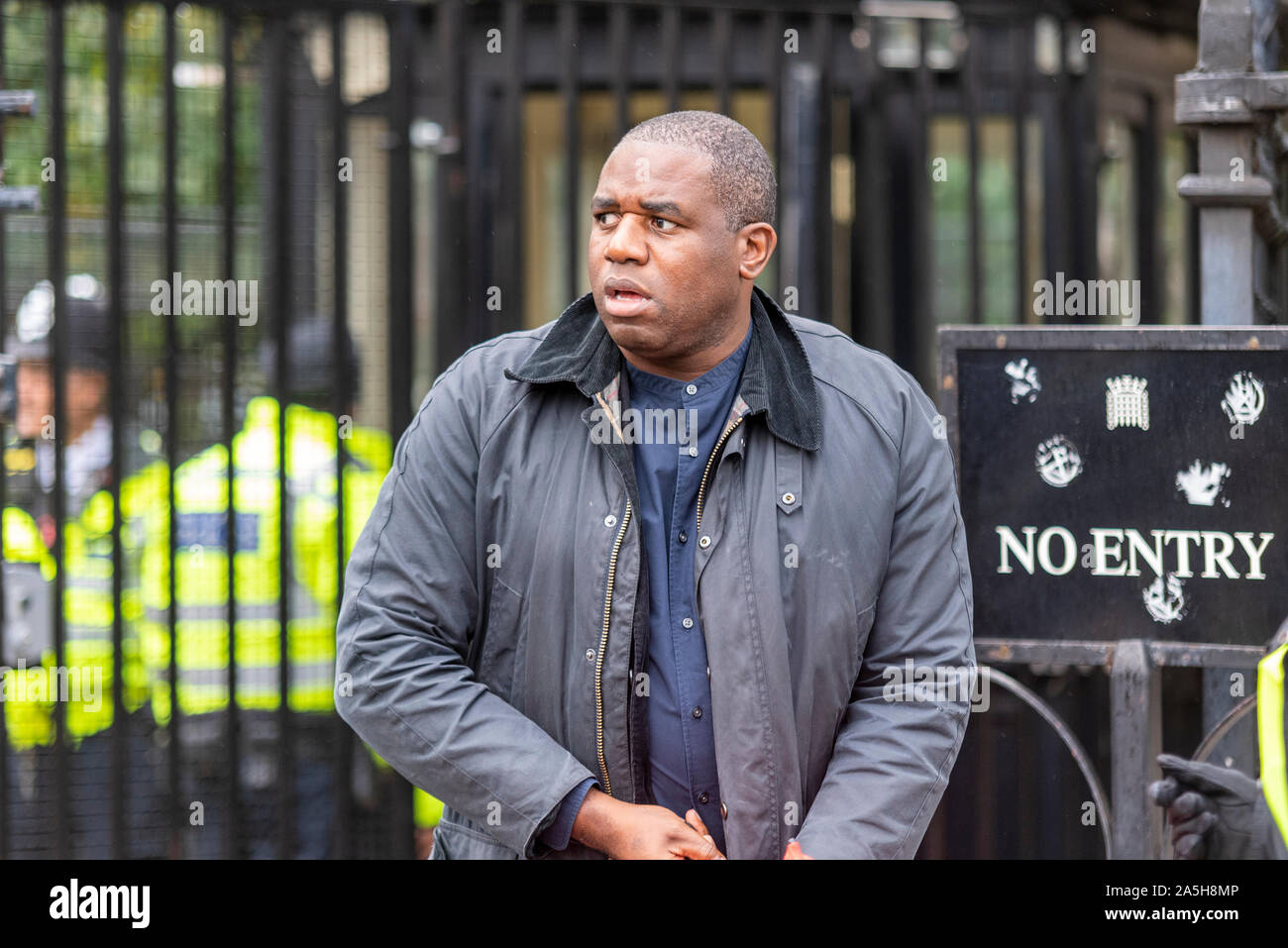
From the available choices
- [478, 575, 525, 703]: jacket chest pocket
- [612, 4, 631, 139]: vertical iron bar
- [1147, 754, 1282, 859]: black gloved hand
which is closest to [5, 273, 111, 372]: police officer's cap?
[612, 4, 631, 139]: vertical iron bar

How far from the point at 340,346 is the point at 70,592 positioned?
3.39 ft

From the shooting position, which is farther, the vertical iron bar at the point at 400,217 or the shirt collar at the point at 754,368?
the vertical iron bar at the point at 400,217

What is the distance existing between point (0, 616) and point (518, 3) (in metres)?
2.23

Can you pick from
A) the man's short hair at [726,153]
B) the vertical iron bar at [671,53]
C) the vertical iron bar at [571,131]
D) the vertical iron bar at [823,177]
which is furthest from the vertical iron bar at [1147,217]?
the man's short hair at [726,153]

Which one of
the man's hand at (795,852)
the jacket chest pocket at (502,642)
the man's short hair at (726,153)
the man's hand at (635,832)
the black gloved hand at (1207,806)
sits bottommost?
the black gloved hand at (1207,806)

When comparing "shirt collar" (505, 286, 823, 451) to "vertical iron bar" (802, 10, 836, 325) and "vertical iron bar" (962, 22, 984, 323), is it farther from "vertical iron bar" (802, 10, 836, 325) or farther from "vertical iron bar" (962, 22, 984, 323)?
"vertical iron bar" (962, 22, 984, 323)

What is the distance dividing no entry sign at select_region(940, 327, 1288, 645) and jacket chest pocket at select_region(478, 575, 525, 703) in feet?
3.90

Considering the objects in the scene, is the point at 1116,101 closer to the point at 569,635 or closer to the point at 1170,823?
the point at 1170,823

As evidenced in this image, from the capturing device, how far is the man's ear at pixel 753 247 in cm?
254

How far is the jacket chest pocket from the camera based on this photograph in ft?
8.18

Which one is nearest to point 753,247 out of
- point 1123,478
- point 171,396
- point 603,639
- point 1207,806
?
point 603,639

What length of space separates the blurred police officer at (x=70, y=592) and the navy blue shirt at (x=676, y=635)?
231 centimetres

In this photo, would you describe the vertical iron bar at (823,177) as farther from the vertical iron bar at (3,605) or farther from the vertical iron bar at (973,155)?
the vertical iron bar at (3,605)

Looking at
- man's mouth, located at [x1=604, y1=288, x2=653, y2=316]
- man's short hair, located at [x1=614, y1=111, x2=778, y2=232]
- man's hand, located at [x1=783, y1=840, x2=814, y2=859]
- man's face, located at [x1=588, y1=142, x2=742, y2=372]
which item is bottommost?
man's hand, located at [x1=783, y1=840, x2=814, y2=859]
